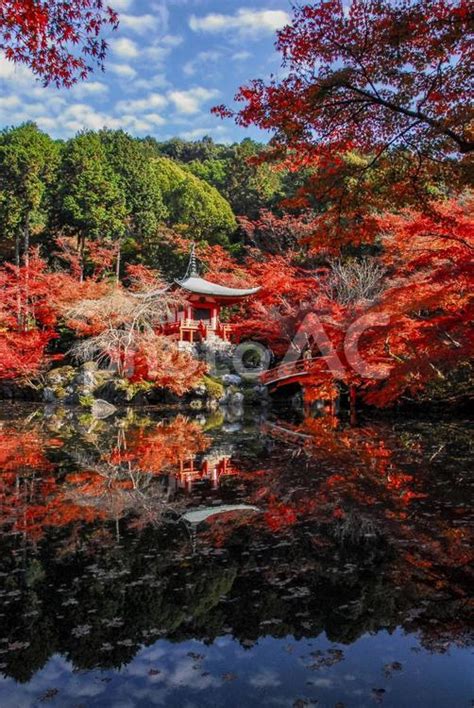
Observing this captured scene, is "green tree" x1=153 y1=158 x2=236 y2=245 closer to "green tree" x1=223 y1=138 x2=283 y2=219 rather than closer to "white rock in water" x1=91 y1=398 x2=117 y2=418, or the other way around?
"green tree" x1=223 y1=138 x2=283 y2=219

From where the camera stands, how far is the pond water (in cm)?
307

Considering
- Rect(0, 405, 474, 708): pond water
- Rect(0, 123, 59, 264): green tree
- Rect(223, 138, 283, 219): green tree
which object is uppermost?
Rect(223, 138, 283, 219): green tree

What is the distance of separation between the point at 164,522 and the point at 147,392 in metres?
12.9

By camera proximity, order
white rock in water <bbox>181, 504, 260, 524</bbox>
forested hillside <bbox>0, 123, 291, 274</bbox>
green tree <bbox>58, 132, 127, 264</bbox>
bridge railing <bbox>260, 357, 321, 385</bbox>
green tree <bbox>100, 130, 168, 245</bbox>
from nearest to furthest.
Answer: white rock in water <bbox>181, 504, 260, 524</bbox>, bridge railing <bbox>260, 357, 321, 385</bbox>, forested hillside <bbox>0, 123, 291, 274</bbox>, green tree <bbox>58, 132, 127, 264</bbox>, green tree <bbox>100, 130, 168, 245</bbox>

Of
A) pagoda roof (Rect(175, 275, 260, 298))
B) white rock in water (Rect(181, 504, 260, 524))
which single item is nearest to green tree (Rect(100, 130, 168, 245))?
pagoda roof (Rect(175, 275, 260, 298))

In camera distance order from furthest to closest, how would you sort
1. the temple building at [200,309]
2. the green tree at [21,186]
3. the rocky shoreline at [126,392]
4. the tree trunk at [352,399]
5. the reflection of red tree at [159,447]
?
the green tree at [21,186] → the temple building at [200,309] → the rocky shoreline at [126,392] → the tree trunk at [352,399] → the reflection of red tree at [159,447]

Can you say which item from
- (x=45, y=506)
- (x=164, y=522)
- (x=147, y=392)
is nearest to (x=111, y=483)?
(x=45, y=506)

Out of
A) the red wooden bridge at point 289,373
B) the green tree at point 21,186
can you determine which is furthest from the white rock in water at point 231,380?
the green tree at point 21,186

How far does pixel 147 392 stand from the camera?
18375 mm

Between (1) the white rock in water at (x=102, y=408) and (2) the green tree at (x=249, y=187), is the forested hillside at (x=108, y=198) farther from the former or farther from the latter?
(1) the white rock in water at (x=102, y=408)

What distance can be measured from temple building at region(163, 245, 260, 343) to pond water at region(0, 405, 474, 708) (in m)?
13.8

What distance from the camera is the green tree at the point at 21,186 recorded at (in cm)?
2353

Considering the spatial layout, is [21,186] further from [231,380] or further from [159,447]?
[159,447]

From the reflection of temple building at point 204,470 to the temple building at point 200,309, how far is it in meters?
12.4
